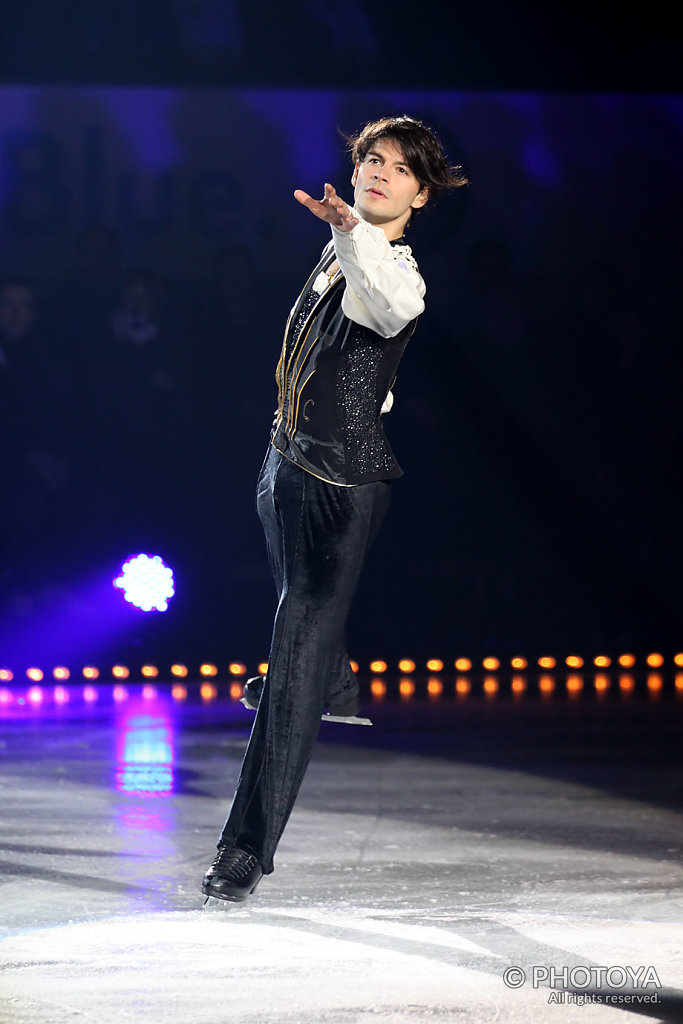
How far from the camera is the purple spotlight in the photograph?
21.7 feet

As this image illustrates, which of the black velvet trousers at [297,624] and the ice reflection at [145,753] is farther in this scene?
the ice reflection at [145,753]

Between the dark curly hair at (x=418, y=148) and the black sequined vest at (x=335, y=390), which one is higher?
the dark curly hair at (x=418, y=148)

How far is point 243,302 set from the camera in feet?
21.5

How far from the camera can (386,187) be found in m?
2.03

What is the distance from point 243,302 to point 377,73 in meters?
1.30

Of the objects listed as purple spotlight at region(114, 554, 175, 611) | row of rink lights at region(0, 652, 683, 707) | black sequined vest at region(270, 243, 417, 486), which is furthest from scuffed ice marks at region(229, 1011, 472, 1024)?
purple spotlight at region(114, 554, 175, 611)

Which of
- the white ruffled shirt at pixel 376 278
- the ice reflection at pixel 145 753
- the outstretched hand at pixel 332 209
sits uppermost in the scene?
the outstretched hand at pixel 332 209

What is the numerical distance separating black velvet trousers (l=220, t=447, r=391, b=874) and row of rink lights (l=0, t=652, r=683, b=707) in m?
4.09

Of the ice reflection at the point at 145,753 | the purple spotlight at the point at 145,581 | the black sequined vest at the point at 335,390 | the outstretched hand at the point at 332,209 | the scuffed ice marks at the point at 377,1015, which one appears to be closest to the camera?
the outstretched hand at the point at 332,209

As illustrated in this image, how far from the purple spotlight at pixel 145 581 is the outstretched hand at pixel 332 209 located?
4.93m

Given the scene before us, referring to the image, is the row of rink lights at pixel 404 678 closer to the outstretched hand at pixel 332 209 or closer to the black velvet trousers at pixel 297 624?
the black velvet trousers at pixel 297 624

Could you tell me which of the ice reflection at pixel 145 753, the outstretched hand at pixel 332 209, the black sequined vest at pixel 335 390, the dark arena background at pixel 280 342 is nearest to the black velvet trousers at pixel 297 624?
the black sequined vest at pixel 335 390

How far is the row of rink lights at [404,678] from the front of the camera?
6.26 meters

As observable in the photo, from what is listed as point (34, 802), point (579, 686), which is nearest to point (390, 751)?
point (34, 802)
